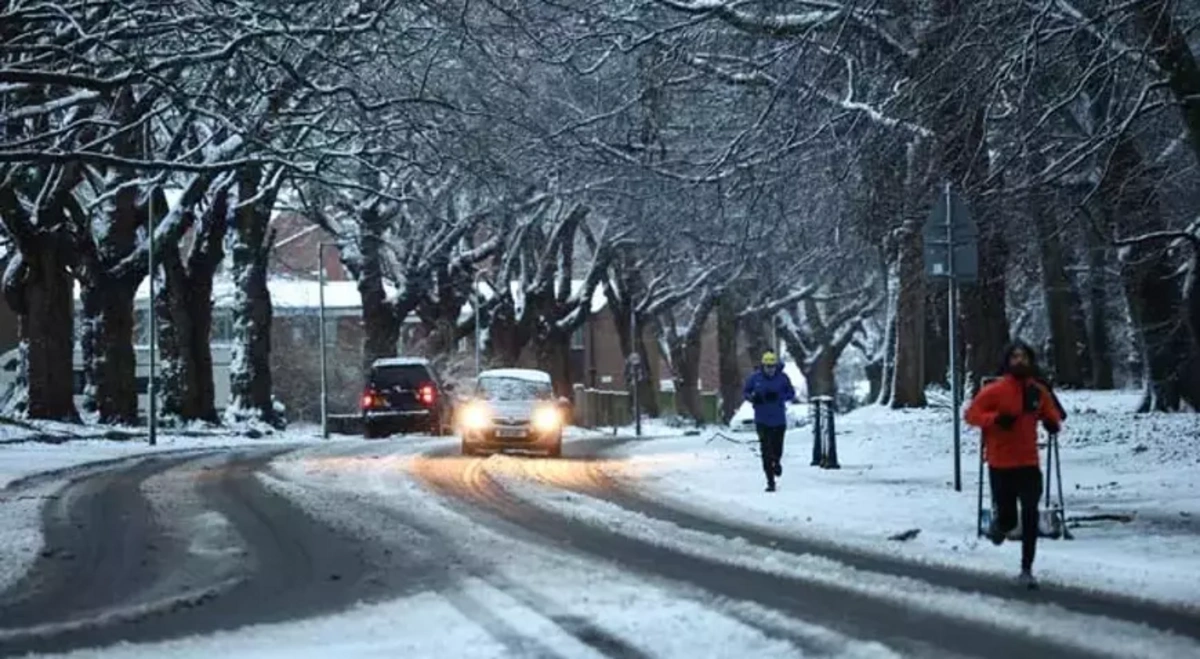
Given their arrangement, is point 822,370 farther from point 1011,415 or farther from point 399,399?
point 1011,415

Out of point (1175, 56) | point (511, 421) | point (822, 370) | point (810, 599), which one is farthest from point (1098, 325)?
point (810, 599)

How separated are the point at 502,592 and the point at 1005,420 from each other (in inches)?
144

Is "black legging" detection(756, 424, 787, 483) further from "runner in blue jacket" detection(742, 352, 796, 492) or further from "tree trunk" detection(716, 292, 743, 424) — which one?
"tree trunk" detection(716, 292, 743, 424)

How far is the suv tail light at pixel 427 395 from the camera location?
151 feet

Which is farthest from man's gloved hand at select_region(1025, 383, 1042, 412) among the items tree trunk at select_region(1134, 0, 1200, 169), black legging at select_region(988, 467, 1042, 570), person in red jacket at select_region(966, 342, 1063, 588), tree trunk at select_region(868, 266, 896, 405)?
tree trunk at select_region(868, 266, 896, 405)

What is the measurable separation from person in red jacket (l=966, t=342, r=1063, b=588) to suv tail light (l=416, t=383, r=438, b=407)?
3342 centimetres

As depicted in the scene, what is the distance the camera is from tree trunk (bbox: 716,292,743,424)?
221ft

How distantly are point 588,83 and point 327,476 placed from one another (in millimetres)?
9320

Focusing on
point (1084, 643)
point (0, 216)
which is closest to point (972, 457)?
point (1084, 643)

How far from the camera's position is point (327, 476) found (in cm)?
2588

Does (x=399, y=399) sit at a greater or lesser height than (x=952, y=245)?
lesser

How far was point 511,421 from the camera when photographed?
32906 mm

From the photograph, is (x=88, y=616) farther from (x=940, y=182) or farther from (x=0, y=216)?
(x=0, y=216)

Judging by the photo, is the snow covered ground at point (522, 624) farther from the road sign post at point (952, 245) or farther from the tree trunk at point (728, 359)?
the tree trunk at point (728, 359)
